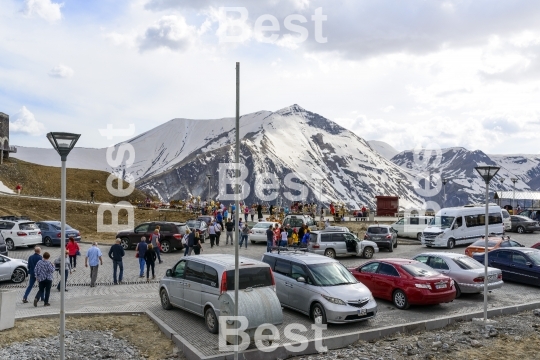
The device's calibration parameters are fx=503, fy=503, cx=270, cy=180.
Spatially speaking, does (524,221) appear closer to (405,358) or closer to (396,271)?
(396,271)

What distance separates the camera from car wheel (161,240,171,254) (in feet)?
88.2

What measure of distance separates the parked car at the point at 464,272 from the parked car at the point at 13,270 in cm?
1482

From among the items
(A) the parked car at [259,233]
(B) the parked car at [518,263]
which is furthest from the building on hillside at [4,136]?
(B) the parked car at [518,263]

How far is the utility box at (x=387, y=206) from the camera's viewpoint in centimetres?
5659

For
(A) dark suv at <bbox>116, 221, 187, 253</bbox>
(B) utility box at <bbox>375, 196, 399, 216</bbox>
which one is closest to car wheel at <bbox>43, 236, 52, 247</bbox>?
(A) dark suv at <bbox>116, 221, 187, 253</bbox>

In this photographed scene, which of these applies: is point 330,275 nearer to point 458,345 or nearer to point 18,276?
point 458,345

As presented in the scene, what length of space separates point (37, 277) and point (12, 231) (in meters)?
13.5

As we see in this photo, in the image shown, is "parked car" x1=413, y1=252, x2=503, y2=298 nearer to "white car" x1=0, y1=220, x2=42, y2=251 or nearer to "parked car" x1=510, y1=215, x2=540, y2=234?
"white car" x1=0, y1=220, x2=42, y2=251

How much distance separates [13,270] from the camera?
18438 mm

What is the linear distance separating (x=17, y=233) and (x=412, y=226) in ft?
84.1

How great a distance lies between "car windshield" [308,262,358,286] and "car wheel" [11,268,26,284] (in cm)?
1140

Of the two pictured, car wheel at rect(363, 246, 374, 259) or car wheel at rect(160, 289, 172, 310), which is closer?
car wheel at rect(160, 289, 172, 310)

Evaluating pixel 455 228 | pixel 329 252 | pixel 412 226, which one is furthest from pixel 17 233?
pixel 412 226

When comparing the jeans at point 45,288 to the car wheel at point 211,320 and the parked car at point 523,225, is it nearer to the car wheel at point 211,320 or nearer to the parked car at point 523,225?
the car wheel at point 211,320
